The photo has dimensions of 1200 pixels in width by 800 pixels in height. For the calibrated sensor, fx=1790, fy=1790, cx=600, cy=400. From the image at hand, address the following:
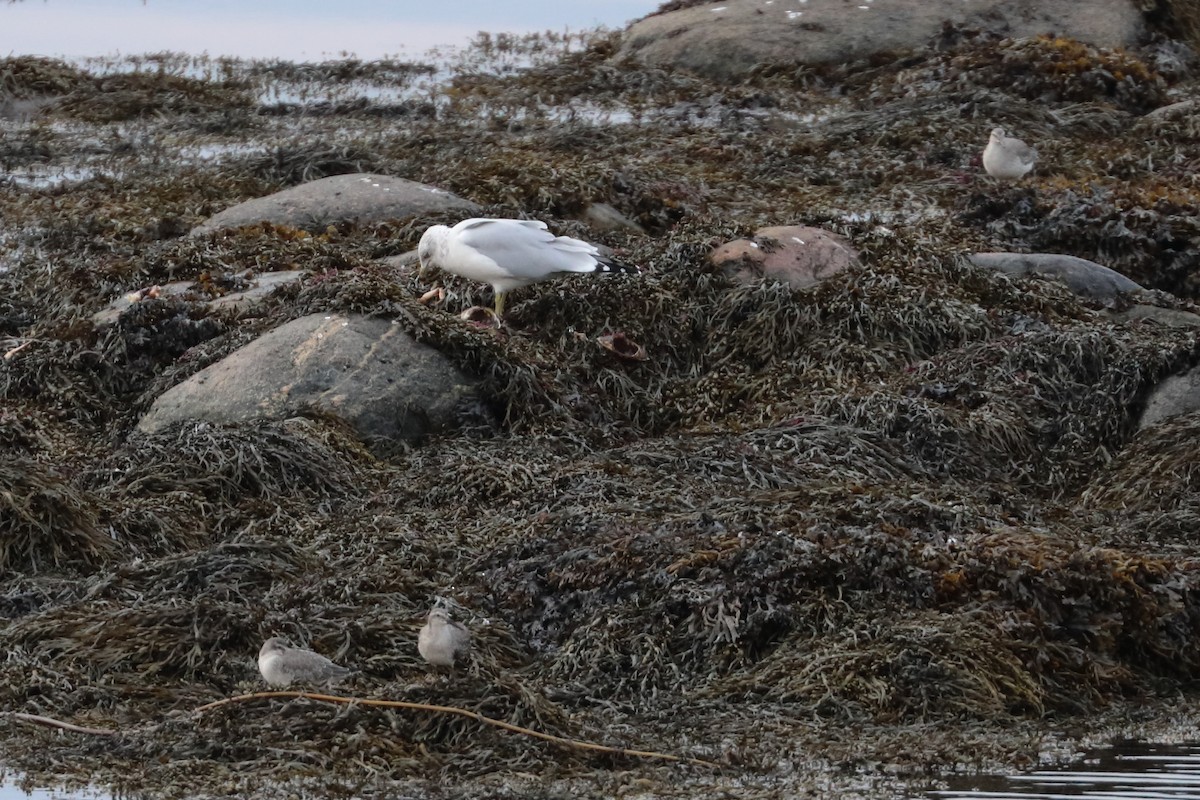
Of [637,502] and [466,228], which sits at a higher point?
[466,228]

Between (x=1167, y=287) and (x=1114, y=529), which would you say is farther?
(x=1167, y=287)

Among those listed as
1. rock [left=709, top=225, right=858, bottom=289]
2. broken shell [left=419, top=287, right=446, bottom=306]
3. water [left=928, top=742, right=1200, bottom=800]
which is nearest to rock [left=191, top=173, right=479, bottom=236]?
broken shell [left=419, top=287, right=446, bottom=306]

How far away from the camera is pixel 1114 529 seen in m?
6.66

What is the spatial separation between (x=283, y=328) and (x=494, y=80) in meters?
7.85

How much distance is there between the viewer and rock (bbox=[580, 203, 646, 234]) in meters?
10.6

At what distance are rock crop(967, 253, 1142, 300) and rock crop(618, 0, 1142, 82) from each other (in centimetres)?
585

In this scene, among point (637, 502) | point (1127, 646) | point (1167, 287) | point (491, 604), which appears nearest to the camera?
point (1127, 646)

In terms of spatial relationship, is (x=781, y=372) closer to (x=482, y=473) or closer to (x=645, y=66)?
(x=482, y=473)

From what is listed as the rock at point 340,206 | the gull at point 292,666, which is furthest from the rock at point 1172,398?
the rock at point 340,206

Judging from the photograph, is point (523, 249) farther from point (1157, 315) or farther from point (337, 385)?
point (1157, 315)

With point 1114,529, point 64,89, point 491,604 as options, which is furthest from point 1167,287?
point 64,89

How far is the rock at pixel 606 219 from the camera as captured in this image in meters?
10.6

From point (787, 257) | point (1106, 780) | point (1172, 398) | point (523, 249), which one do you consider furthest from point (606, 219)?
point (1106, 780)

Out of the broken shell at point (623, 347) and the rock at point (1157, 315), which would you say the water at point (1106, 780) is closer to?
the broken shell at point (623, 347)
